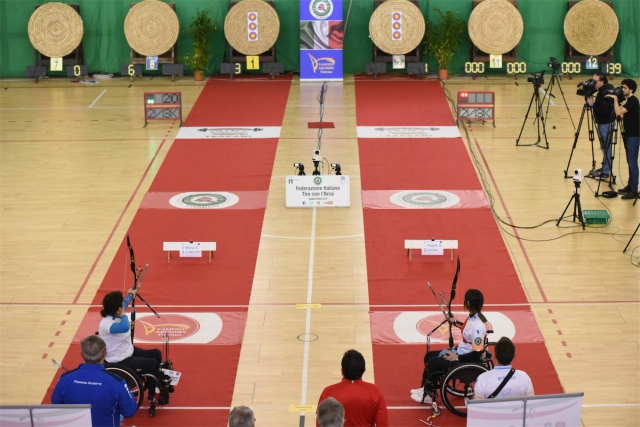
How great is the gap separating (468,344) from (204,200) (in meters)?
7.30

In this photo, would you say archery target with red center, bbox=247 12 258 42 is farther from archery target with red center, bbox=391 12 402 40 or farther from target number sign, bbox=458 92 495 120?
target number sign, bbox=458 92 495 120

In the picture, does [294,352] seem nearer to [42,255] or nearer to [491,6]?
[42,255]

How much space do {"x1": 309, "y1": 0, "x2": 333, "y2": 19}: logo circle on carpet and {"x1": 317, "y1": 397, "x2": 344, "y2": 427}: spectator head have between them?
18.5 metres

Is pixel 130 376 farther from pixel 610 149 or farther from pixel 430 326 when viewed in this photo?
pixel 610 149

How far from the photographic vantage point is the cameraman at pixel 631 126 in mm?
15398

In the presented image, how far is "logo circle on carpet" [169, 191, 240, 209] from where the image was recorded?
51.7ft

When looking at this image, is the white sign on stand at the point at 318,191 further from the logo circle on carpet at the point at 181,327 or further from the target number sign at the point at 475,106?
the target number sign at the point at 475,106

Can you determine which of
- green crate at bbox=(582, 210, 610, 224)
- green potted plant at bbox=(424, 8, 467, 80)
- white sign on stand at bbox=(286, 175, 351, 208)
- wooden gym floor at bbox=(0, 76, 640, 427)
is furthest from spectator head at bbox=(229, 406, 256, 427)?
green potted plant at bbox=(424, 8, 467, 80)

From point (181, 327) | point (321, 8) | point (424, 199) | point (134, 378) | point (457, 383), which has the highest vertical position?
point (321, 8)

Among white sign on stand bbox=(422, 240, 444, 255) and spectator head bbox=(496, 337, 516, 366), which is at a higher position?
spectator head bbox=(496, 337, 516, 366)

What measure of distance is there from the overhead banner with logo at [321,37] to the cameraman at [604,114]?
29.5 feet

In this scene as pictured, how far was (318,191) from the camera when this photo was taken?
1552 centimetres

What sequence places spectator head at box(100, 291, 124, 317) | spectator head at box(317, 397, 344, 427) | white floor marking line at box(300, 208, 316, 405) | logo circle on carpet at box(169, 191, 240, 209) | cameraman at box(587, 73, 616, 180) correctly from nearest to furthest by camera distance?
1. spectator head at box(317, 397, 344, 427)
2. spectator head at box(100, 291, 124, 317)
3. white floor marking line at box(300, 208, 316, 405)
4. logo circle on carpet at box(169, 191, 240, 209)
5. cameraman at box(587, 73, 616, 180)

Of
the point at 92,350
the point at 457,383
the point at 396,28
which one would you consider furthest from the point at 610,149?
the point at 92,350
